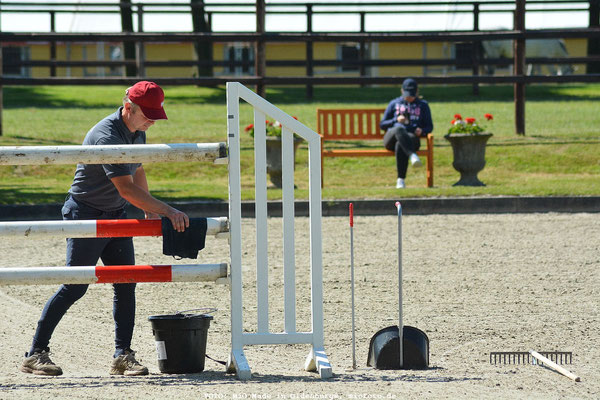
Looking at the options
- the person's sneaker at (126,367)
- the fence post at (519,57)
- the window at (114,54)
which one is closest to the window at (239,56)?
the window at (114,54)

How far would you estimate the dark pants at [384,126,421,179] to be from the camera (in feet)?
42.8

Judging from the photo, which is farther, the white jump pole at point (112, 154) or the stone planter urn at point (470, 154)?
the stone planter urn at point (470, 154)

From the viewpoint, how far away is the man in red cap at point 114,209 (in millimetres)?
5133

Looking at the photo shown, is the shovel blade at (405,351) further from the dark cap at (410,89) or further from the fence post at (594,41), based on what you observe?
the fence post at (594,41)

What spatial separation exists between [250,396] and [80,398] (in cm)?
74

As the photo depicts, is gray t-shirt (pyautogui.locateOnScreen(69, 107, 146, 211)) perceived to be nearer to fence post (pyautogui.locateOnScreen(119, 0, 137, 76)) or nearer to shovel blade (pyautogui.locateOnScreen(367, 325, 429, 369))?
shovel blade (pyautogui.locateOnScreen(367, 325, 429, 369))

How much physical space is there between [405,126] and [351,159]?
6.59 ft

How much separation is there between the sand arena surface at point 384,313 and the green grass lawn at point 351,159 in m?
1.84

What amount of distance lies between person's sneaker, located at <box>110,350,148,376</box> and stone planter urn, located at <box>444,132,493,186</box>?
8.74 m

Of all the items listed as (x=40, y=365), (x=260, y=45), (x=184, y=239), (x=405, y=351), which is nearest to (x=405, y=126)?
Answer: (x=260, y=45)

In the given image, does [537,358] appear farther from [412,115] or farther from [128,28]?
[128,28]

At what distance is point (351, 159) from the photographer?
49.9 feet

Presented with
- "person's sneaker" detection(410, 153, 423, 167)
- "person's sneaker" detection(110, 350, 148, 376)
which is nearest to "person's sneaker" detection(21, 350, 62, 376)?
"person's sneaker" detection(110, 350, 148, 376)

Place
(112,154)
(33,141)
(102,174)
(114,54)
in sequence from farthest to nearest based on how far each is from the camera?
(114,54)
(33,141)
(102,174)
(112,154)
